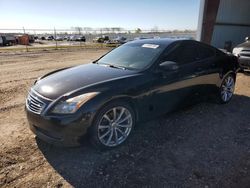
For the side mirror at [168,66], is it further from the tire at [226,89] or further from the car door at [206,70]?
the tire at [226,89]

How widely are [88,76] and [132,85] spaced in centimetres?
72

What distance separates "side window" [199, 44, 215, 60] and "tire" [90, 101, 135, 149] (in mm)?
2196

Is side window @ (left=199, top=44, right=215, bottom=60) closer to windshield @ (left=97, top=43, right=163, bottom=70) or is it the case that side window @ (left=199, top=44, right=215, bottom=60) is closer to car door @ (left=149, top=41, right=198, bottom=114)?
car door @ (left=149, top=41, right=198, bottom=114)

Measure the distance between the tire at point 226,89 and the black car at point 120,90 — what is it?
0.36 meters

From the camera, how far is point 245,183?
108 inches

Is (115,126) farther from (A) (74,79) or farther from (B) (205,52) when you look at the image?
(B) (205,52)

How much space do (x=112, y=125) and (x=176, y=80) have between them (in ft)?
4.79

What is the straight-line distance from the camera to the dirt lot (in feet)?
9.09

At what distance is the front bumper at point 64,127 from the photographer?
2906 mm

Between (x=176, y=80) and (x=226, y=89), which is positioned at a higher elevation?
(x=176, y=80)

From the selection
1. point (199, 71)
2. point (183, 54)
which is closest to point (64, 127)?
point (183, 54)

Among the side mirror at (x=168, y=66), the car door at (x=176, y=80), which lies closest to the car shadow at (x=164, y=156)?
the car door at (x=176, y=80)

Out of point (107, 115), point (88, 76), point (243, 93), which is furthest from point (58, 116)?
point (243, 93)

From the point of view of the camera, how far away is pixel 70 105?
2953 millimetres
